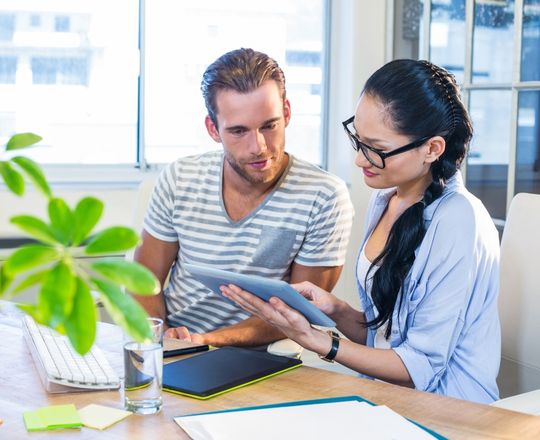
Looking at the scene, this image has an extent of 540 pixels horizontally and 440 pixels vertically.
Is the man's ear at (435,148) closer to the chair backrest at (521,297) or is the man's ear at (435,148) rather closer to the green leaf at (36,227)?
the chair backrest at (521,297)

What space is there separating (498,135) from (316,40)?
3.62ft

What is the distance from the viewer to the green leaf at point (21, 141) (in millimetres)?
646

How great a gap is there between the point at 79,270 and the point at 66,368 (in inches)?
36.4

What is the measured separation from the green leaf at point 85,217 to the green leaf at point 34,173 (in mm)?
36

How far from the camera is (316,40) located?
11.7 feet

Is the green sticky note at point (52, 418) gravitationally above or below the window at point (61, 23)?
below

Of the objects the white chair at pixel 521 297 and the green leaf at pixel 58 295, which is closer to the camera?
the green leaf at pixel 58 295

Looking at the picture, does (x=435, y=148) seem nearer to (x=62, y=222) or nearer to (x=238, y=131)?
(x=238, y=131)

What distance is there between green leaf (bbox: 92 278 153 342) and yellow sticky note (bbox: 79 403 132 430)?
2.32ft

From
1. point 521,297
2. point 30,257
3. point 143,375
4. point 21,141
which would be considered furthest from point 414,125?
point 30,257

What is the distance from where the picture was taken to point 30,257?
53 centimetres

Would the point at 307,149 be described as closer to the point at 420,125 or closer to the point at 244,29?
the point at 244,29

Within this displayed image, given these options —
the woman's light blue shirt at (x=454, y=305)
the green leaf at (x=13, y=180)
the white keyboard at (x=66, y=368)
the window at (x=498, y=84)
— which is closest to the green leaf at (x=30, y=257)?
the green leaf at (x=13, y=180)

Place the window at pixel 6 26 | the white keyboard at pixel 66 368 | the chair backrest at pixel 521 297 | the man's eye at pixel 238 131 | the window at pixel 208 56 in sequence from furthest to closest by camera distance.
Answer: the window at pixel 208 56 → the window at pixel 6 26 → the man's eye at pixel 238 131 → the chair backrest at pixel 521 297 → the white keyboard at pixel 66 368
